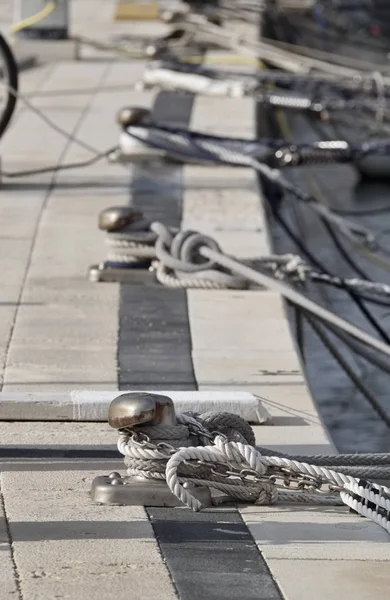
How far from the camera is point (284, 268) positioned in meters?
8.77

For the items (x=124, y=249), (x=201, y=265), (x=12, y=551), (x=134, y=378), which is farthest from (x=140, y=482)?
(x=124, y=249)

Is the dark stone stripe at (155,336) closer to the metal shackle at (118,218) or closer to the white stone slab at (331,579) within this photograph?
the metal shackle at (118,218)

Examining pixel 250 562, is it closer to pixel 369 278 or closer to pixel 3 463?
pixel 3 463

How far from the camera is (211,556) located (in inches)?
187

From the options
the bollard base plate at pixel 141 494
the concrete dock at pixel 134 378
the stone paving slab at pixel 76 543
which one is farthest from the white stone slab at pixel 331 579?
the bollard base plate at pixel 141 494

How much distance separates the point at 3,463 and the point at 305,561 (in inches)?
54.2

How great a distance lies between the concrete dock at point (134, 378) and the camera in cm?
460

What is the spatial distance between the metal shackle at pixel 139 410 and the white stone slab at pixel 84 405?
0.79 m

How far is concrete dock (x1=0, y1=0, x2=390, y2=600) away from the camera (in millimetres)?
4598

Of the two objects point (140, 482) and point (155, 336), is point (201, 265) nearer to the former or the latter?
point (155, 336)

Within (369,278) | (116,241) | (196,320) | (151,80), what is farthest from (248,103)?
(196,320)

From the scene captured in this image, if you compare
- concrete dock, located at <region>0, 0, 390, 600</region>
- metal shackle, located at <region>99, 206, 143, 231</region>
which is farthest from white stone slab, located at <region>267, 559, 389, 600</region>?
metal shackle, located at <region>99, 206, 143, 231</region>

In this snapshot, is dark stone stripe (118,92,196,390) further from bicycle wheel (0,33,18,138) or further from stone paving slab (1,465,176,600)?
stone paving slab (1,465,176,600)

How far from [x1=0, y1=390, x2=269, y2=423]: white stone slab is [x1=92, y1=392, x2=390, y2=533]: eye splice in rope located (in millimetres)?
658
